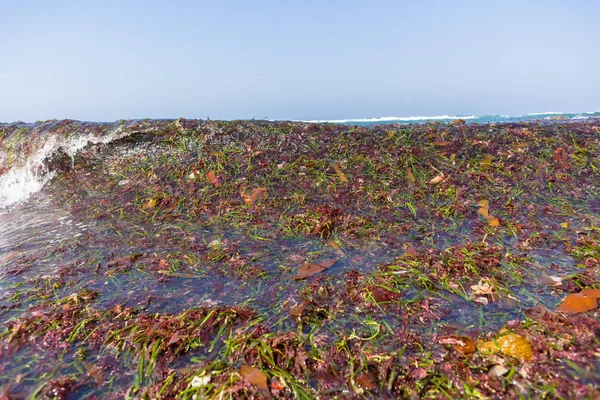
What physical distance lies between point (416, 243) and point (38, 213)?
7.61 metres

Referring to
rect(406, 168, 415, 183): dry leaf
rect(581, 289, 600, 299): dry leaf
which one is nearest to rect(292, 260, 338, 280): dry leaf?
rect(581, 289, 600, 299): dry leaf

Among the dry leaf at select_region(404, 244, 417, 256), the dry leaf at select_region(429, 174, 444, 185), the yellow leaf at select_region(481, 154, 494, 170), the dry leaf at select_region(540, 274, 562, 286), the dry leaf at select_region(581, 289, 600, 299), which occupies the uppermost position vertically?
the yellow leaf at select_region(481, 154, 494, 170)

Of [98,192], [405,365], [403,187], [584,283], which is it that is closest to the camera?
[405,365]

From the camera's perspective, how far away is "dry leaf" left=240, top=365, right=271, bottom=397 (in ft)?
8.44

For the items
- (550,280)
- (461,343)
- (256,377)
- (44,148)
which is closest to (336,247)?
(461,343)

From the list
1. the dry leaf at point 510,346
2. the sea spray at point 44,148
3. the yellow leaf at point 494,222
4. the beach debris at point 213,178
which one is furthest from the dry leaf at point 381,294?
the sea spray at point 44,148

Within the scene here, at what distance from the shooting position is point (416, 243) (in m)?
5.18

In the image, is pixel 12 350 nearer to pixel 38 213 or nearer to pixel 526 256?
pixel 38 213

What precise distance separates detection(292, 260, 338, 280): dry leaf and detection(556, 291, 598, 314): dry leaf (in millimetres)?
2427

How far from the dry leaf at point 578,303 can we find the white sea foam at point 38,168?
9477mm

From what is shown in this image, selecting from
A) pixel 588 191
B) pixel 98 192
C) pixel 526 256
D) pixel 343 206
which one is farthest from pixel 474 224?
pixel 98 192

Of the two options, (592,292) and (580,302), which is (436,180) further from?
(580,302)

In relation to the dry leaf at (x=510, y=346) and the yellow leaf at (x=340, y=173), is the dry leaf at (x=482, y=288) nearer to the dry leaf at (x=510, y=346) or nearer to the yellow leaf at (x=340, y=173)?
the dry leaf at (x=510, y=346)

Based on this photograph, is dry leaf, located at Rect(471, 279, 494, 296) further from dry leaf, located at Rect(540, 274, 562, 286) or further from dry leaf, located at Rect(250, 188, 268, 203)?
dry leaf, located at Rect(250, 188, 268, 203)
